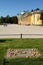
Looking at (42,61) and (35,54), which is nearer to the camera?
(42,61)

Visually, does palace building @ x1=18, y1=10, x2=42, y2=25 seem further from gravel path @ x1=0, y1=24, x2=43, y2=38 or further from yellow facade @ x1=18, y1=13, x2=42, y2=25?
gravel path @ x1=0, y1=24, x2=43, y2=38

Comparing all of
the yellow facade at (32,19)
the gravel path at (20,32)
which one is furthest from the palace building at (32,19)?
the gravel path at (20,32)

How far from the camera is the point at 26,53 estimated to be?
13414mm

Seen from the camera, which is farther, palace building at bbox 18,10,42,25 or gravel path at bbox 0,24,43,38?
palace building at bbox 18,10,42,25

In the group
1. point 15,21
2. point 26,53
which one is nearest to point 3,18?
point 15,21

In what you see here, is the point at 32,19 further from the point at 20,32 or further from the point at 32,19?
the point at 20,32

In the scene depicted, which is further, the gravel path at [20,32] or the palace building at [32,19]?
the palace building at [32,19]

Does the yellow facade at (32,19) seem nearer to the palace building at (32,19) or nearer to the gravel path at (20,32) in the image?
the palace building at (32,19)

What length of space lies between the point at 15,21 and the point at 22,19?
18421 mm

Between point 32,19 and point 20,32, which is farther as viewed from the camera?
point 32,19

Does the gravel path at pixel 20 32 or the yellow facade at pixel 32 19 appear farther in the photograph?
the yellow facade at pixel 32 19

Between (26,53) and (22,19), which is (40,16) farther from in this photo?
(26,53)

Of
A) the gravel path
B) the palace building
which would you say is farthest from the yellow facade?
the gravel path

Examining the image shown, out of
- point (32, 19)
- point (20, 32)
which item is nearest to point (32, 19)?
point (32, 19)
